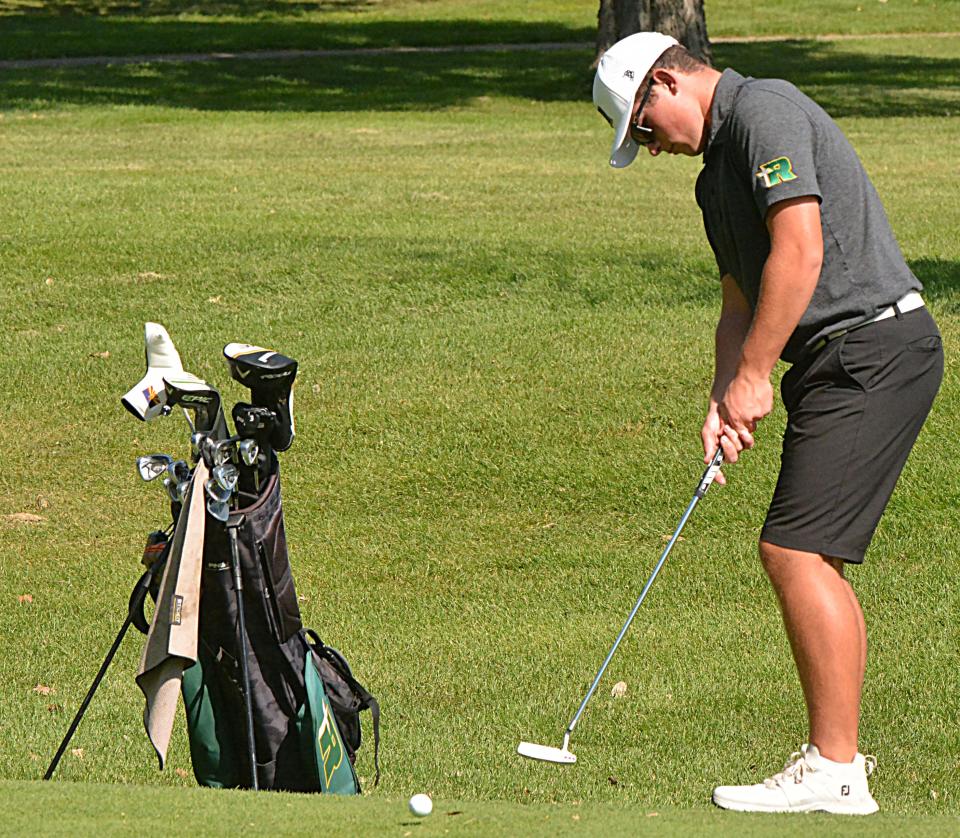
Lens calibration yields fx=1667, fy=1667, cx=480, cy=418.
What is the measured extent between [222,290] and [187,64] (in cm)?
1715

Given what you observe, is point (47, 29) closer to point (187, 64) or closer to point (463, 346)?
point (187, 64)

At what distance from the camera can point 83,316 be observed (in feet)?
34.9

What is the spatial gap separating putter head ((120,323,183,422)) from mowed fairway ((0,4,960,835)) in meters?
0.90

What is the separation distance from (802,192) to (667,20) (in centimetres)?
2024

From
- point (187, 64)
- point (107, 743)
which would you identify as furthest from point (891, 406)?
point (187, 64)

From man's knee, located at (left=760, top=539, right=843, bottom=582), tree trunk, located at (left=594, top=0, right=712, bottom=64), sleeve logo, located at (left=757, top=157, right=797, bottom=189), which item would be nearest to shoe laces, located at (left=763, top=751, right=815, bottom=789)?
man's knee, located at (left=760, top=539, right=843, bottom=582)

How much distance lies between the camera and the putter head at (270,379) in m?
3.96

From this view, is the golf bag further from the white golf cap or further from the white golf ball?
the white golf cap

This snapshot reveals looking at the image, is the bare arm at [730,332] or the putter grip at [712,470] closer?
the putter grip at [712,470]

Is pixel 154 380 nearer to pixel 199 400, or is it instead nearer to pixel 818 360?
pixel 199 400

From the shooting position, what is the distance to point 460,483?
310 inches

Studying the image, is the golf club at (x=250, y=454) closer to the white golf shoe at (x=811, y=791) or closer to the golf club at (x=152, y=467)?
the golf club at (x=152, y=467)

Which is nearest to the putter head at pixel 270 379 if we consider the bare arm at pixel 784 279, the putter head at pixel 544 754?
the putter head at pixel 544 754

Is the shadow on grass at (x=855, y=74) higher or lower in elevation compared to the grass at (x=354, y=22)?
higher
